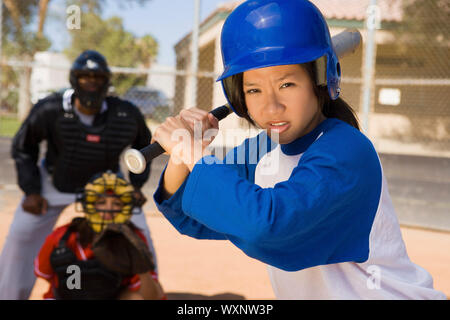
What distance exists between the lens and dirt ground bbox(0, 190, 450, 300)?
4168 millimetres

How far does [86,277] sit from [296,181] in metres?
2.48

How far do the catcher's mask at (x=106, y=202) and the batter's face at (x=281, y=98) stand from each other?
2275 mm

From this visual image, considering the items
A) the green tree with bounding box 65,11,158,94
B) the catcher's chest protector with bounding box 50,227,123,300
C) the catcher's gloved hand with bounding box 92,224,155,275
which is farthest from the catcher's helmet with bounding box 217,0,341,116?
the green tree with bounding box 65,11,158,94

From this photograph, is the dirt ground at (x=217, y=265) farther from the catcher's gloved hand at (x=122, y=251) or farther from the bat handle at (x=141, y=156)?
the bat handle at (x=141, y=156)

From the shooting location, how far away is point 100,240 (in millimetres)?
3227

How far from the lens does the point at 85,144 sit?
4.02 meters

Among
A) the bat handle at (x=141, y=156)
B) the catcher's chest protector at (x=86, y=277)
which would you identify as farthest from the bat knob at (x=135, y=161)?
the catcher's chest protector at (x=86, y=277)

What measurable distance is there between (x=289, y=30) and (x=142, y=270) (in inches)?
94.8

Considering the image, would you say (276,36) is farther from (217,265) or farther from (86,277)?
(217,265)

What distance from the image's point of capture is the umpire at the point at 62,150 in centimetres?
381

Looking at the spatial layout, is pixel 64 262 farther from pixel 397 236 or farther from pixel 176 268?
pixel 397 236

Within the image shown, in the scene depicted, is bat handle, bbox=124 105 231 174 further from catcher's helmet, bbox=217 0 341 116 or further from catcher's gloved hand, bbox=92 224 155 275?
catcher's gloved hand, bbox=92 224 155 275

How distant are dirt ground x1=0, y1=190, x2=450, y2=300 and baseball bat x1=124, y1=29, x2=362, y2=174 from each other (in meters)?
2.80

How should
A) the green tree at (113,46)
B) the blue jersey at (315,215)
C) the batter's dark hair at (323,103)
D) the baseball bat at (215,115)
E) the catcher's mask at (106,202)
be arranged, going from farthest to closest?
the green tree at (113,46) < the catcher's mask at (106,202) < the batter's dark hair at (323,103) < the baseball bat at (215,115) < the blue jersey at (315,215)
